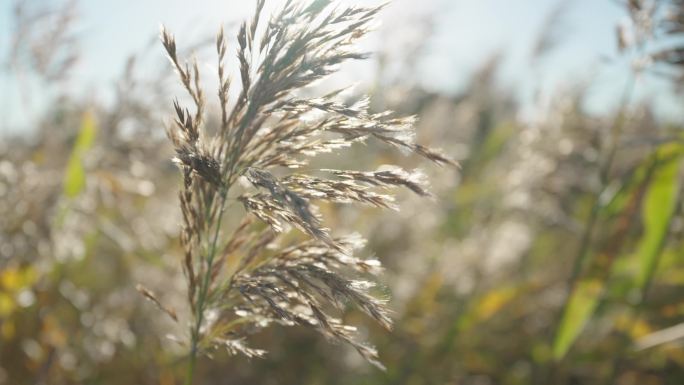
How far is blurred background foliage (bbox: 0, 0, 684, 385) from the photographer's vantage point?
8.66ft

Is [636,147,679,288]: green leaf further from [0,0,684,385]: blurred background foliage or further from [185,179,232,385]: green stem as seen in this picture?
[185,179,232,385]: green stem

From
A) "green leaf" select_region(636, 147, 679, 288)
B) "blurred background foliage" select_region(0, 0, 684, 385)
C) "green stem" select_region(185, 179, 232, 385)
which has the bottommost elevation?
"blurred background foliage" select_region(0, 0, 684, 385)

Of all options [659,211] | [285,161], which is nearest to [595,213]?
[659,211]

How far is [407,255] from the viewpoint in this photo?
4.22m

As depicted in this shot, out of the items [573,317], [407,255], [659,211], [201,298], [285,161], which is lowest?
[407,255]

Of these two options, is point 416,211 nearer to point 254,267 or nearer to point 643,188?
point 643,188

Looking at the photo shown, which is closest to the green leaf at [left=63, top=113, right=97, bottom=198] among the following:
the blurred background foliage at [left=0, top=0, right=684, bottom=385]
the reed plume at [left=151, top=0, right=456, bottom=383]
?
the blurred background foliage at [left=0, top=0, right=684, bottom=385]

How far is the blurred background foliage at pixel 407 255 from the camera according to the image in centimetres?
264

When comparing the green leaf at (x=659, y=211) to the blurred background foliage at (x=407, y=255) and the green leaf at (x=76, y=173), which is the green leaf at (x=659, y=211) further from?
the green leaf at (x=76, y=173)

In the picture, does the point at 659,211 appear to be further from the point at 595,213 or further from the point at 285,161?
the point at 285,161

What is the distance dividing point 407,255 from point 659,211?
204 cm

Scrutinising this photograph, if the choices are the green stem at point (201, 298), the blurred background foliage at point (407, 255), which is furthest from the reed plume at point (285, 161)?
the blurred background foliage at point (407, 255)

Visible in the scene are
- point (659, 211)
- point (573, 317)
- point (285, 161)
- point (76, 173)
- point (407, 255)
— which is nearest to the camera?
point (285, 161)

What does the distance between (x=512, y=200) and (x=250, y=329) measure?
283cm
